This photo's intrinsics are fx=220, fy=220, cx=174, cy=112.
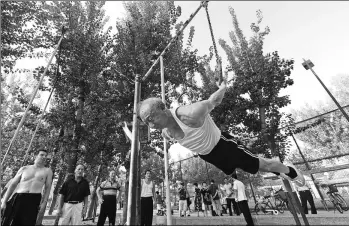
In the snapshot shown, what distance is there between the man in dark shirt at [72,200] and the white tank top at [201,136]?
12.6 feet

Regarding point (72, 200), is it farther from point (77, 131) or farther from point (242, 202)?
point (77, 131)

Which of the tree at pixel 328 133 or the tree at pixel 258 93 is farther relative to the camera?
the tree at pixel 328 133

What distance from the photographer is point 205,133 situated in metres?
2.99

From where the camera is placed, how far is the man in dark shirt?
535 centimetres

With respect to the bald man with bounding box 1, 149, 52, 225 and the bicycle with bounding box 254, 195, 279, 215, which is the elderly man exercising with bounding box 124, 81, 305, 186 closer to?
the bald man with bounding box 1, 149, 52, 225

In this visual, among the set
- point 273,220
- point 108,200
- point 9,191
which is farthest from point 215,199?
point 9,191

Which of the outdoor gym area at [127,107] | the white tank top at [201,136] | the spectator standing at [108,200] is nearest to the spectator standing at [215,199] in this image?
the outdoor gym area at [127,107]

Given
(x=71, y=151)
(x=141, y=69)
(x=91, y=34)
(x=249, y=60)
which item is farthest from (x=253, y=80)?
(x=71, y=151)

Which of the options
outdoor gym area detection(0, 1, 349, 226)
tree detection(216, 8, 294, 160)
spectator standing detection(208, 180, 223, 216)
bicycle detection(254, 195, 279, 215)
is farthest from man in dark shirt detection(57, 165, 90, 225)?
tree detection(216, 8, 294, 160)

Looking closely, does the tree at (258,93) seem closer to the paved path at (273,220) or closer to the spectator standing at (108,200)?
the paved path at (273,220)

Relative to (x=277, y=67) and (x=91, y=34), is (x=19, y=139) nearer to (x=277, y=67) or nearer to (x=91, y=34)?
(x=91, y=34)

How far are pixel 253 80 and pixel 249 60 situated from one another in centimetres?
167

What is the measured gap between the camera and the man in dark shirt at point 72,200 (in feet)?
17.6

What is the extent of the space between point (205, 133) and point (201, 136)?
2.7 inches
